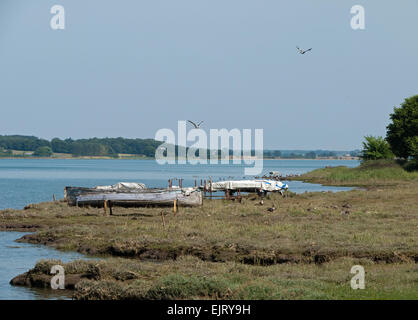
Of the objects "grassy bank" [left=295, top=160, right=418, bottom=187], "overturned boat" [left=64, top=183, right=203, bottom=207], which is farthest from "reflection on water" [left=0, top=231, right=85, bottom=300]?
"grassy bank" [left=295, top=160, right=418, bottom=187]

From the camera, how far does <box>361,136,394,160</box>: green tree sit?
10888cm

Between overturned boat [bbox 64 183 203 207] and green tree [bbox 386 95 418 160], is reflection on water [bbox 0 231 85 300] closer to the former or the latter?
overturned boat [bbox 64 183 203 207]

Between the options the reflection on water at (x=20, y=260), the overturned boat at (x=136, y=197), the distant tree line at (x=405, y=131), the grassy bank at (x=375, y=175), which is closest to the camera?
the reflection on water at (x=20, y=260)

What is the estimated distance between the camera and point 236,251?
72.9ft

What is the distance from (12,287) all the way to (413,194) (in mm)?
35887

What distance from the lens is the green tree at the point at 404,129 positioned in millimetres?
94188

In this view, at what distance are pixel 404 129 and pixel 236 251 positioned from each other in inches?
3145

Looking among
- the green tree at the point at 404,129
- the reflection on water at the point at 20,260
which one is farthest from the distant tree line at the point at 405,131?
the reflection on water at the point at 20,260

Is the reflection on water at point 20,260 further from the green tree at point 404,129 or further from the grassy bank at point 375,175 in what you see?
the green tree at point 404,129

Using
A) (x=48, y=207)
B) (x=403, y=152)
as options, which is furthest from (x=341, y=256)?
(x=403, y=152)

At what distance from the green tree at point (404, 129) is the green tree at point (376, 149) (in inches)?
361

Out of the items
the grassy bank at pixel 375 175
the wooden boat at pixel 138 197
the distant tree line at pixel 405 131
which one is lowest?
the grassy bank at pixel 375 175

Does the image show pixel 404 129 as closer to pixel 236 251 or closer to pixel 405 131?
pixel 405 131

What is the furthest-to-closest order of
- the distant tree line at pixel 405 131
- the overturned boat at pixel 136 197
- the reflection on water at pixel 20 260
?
the distant tree line at pixel 405 131 < the overturned boat at pixel 136 197 < the reflection on water at pixel 20 260
